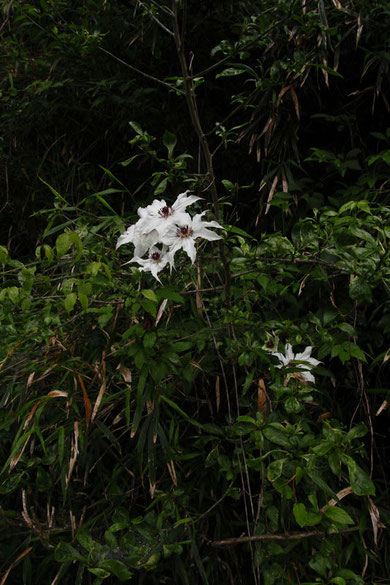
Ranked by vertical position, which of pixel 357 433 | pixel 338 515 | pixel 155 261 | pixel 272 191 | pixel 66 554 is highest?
pixel 155 261

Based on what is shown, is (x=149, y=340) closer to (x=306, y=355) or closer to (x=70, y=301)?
(x=70, y=301)

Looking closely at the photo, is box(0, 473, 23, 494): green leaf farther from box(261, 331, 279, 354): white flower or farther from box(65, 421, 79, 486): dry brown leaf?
box(261, 331, 279, 354): white flower

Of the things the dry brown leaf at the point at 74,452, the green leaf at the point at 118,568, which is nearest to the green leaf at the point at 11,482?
the dry brown leaf at the point at 74,452

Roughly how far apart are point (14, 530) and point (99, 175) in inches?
55.6

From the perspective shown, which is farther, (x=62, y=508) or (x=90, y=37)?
(x=90, y=37)

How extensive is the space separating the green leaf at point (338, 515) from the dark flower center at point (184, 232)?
588 mm

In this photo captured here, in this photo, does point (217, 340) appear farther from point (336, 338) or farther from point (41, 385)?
point (41, 385)

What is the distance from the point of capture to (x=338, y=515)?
90 centimetres

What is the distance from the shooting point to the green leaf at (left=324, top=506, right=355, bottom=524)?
0.89 m

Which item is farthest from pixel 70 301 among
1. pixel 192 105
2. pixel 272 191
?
pixel 272 191

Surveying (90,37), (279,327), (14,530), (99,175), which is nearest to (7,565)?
(14,530)

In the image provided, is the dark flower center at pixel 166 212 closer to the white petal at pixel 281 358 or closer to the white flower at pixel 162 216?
the white flower at pixel 162 216

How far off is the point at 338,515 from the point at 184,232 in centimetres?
61

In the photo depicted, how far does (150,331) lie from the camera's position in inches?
39.3
